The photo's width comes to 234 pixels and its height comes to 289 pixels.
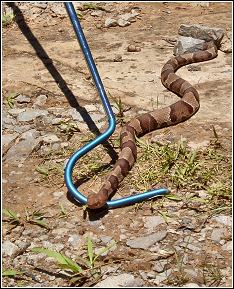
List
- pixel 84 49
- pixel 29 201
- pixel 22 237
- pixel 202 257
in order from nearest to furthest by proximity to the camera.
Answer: pixel 202 257 < pixel 22 237 < pixel 29 201 < pixel 84 49

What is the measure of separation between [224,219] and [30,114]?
2935mm

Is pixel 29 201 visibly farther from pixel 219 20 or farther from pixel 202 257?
pixel 219 20

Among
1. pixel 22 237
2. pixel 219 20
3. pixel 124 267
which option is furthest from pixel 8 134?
pixel 219 20

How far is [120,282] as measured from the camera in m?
4.43

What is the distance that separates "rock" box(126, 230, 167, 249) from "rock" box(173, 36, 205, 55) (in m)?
3.95

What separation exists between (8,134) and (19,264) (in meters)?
2.23

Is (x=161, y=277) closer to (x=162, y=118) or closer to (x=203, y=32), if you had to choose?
(x=162, y=118)

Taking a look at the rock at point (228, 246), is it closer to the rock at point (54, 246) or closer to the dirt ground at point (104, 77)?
the dirt ground at point (104, 77)

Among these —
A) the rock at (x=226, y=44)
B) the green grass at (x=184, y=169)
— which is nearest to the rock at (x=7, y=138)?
the green grass at (x=184, y=169)

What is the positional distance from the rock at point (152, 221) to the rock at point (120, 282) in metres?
0.64

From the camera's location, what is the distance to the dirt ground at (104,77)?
5395 mm

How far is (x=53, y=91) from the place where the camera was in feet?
24.6

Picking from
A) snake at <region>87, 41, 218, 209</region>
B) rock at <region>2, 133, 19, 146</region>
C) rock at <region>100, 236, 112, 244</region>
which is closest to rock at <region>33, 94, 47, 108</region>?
rock at <region>2, 133, 19, 146</region>

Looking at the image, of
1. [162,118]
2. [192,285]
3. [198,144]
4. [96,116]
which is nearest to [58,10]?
[96,116]
